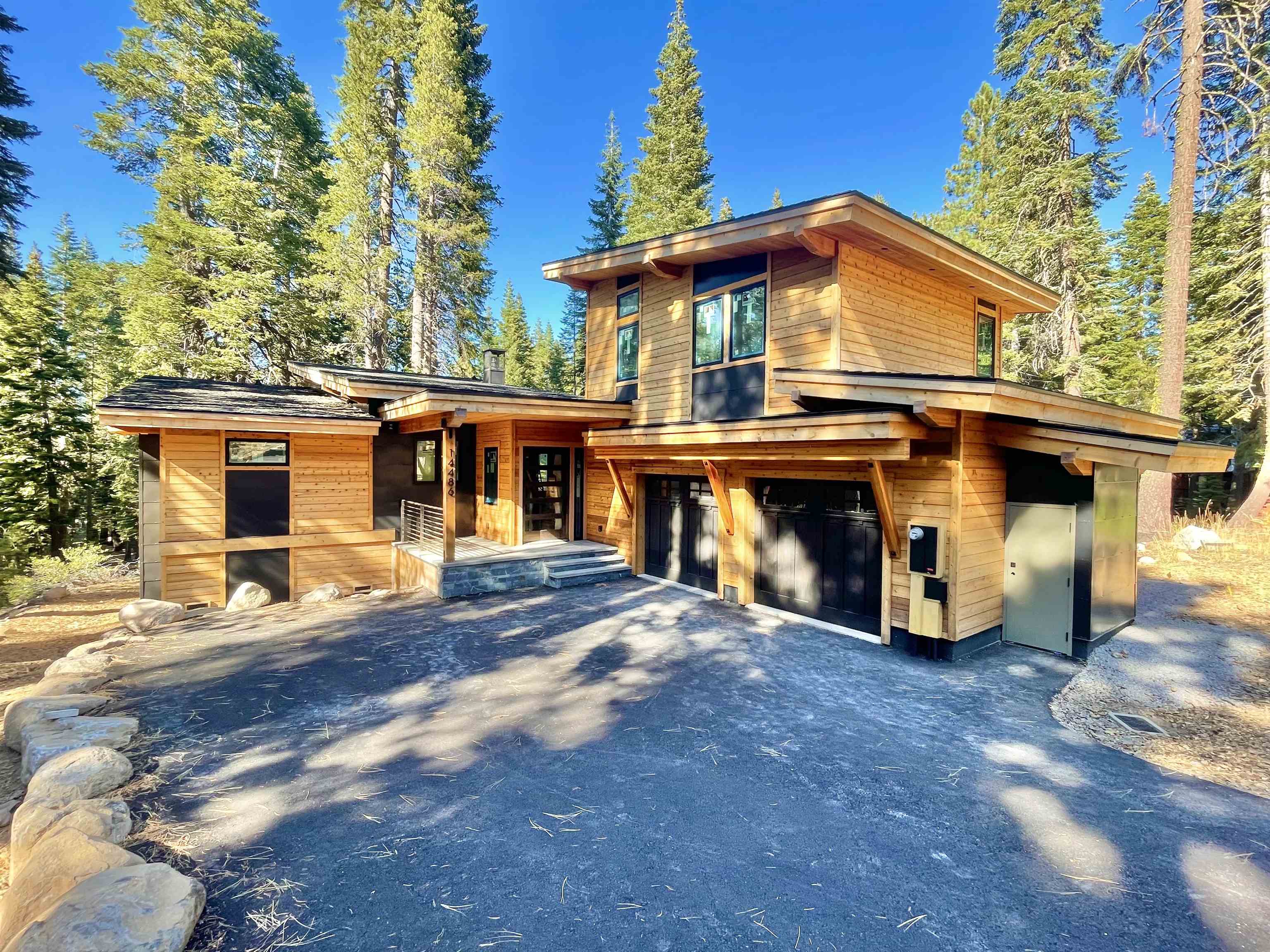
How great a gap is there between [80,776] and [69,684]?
7.84 feet

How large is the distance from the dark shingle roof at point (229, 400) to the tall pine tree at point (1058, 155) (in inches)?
730

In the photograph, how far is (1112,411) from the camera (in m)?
6.41

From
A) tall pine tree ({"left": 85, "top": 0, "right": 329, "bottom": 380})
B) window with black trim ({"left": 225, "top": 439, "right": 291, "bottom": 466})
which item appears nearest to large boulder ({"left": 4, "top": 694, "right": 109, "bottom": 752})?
window with black trim ({"left": 225, "top": 439, "right": 291, "bottom": 466})

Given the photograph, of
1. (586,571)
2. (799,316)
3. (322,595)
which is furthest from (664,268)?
(322,595)

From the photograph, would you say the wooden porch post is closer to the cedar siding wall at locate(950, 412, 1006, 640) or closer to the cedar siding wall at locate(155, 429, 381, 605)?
the cedar siding wall at locate(155, 429, 381, 605)

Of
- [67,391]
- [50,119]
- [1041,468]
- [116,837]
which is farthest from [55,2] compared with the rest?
[1041,468]

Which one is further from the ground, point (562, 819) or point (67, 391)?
point (67, 391)

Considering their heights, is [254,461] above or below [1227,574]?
above

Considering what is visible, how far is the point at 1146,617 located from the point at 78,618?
58.1 feet

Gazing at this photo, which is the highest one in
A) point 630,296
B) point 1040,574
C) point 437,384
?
point 630,296

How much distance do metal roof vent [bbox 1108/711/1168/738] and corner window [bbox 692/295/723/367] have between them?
608cm

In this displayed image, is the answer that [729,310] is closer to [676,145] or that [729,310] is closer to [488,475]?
[488,475]

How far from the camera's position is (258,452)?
9680 millimetres

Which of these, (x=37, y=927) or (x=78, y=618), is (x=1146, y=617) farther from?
(x=78, y=618)
